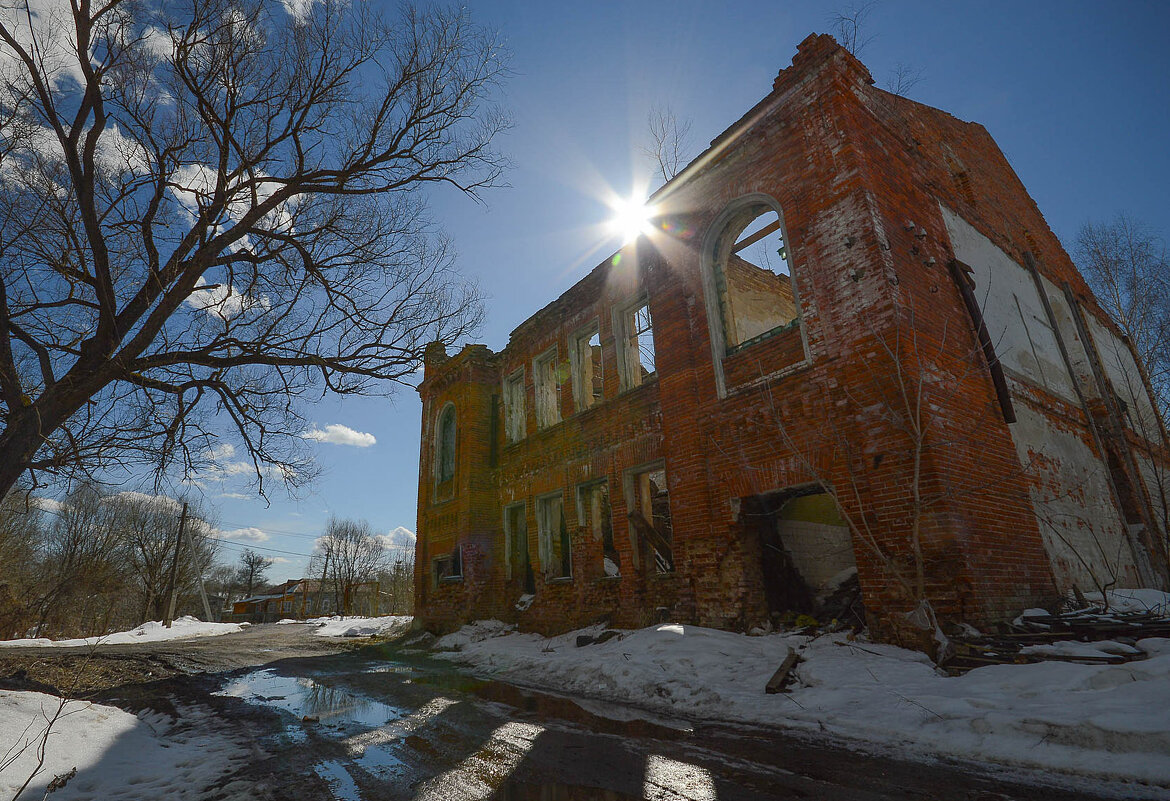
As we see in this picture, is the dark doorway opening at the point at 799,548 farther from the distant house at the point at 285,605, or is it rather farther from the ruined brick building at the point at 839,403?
the distant house at the point at 285,605

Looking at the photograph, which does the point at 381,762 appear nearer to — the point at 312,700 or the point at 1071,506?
the point at 312,700

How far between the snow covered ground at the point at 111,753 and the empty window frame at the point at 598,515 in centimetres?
755

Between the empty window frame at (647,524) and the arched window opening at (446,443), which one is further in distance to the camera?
the arched window opening at (446,443)

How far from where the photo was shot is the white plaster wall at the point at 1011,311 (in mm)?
8977

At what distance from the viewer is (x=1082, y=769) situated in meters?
3.02

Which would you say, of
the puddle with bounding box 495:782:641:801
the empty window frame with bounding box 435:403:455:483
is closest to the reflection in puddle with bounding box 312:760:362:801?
the puddle with bounding box 495:782:641:801

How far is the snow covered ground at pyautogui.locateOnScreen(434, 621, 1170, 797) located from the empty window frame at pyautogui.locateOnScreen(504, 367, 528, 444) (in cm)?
823

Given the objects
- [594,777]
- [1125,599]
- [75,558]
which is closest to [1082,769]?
[594,777]

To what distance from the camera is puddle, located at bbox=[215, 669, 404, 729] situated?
5.58 metres

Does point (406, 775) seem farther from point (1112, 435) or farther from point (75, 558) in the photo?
point (75, 558)

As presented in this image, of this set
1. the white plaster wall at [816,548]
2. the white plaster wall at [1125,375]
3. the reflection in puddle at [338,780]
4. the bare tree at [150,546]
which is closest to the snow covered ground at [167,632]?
the bare tree at [150,546]

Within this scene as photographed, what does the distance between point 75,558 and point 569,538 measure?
37.0 m

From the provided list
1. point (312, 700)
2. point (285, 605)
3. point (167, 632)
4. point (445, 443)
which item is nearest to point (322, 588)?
point (285, 605)

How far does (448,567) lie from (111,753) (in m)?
11.9
